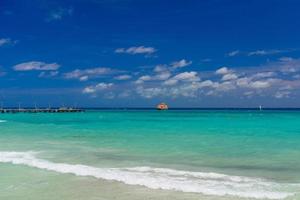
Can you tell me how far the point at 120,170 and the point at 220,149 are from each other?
→ 25.6 ft

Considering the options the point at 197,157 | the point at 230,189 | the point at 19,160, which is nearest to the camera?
the point at 230,189

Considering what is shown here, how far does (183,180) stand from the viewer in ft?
34.5

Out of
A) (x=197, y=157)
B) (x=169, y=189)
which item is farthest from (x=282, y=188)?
(x=197, y=157)

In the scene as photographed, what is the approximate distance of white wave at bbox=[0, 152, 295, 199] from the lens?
30.0 feet

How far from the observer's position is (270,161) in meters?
14.8

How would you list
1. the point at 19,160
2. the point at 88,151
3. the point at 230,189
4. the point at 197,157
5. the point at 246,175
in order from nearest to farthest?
the point at 230,189, the point at 246,175, the point at 19,160, the point at 197,157, the point at 88,151

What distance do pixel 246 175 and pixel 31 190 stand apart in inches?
254

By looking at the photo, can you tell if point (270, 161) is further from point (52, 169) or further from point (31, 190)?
point (31, 190)

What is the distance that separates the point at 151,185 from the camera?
32.2 ft

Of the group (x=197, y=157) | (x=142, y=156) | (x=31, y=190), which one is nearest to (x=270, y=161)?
(x=197, y=157)

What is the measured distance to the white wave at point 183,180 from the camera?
30.0 feet

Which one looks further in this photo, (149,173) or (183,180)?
(149,173)

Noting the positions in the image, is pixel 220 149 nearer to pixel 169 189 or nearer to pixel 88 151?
pixel 88 151

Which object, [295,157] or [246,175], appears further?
[295,157]
